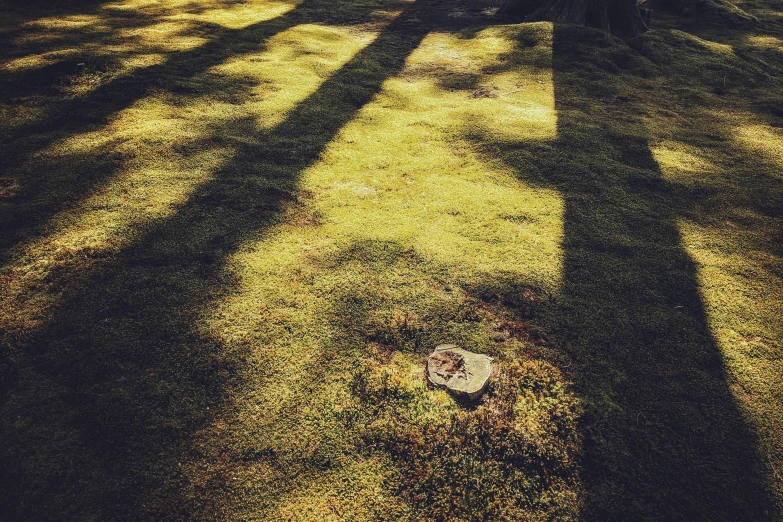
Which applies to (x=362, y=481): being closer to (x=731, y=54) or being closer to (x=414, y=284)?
(x=414, y=284)

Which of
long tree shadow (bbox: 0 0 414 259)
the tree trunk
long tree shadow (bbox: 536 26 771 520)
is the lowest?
long tree shadow (bbox: 536 26 771 520)

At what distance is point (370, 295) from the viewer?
340 centimetres

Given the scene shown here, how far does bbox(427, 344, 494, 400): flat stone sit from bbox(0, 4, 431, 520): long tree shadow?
4.89 feet

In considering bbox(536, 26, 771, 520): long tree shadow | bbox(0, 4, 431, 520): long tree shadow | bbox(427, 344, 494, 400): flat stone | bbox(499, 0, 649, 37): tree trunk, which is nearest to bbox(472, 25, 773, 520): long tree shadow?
bbox(536, 26, 771, 520): long tree shadow

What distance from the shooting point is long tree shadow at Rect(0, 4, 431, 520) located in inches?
85.0

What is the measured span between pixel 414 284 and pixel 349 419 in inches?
54.0

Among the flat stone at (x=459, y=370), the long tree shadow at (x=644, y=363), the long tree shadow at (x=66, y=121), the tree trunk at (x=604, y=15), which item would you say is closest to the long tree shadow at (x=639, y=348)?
the long tree shadow at (x=644, y=363)

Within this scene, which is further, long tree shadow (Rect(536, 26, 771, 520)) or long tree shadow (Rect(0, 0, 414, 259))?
long tree shadow (Rect(0, 0, 414, 259))

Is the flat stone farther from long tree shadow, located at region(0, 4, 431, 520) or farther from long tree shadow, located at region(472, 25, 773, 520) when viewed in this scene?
long tree shadow, located at region(0, 4, 431, 520)

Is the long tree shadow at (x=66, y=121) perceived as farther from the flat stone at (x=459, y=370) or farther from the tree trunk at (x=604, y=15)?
the tree trunk at (x=604, y=15)

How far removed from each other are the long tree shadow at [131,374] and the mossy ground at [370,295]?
17 mm

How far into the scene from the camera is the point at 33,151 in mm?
4445

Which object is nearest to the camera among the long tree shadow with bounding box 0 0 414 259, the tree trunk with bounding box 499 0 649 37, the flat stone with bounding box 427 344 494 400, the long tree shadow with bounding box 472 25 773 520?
the long tree shadow with bounding box 472 25 773 520

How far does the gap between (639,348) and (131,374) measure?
386 cm
